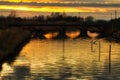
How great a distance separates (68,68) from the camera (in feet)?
98.6

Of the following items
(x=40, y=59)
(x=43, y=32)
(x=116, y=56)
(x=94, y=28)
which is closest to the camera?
(x=40, y=59)

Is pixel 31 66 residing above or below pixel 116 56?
above

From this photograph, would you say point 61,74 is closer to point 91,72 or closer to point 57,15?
point 91,72

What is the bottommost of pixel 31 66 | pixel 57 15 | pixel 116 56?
pixel 57 15

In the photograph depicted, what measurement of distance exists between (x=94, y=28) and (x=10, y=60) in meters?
62.6

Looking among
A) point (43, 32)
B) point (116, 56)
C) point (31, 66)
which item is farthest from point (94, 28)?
point (31, 66)

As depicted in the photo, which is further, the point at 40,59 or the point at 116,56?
the point at 116,56

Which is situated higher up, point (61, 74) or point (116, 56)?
point (61, 74)

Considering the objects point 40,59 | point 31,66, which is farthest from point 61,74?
point 40,59

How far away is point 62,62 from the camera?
33.9 metres

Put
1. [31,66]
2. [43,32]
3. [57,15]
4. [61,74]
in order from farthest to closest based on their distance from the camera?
[57,15], [43,32], [31,66], [61,74]

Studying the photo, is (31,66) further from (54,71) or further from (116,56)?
(116,56)

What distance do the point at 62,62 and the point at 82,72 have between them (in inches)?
237

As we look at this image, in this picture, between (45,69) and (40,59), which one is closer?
(45,69)
